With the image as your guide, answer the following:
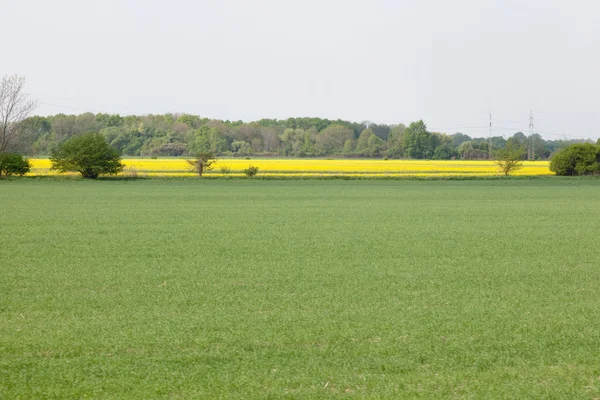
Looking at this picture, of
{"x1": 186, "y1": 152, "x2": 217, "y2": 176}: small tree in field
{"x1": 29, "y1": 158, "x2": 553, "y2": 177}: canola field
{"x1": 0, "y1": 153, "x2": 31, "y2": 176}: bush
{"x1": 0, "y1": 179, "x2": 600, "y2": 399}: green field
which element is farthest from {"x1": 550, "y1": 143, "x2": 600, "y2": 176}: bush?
{"x1": 0, "y1": 153, "x2": 31, "y2": 176}: bush

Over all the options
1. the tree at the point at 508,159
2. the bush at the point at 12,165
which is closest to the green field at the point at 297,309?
the bush at the point at 12,165

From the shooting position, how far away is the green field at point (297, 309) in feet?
21.2

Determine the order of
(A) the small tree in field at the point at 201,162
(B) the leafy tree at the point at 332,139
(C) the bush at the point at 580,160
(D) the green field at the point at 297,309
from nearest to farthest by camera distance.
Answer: (D) the green field at the point at 297,309 < (A) the small tree in field at the point at 201,162 < (C) the bush at the point at 580,160 < (B) the leafy tree at the point at 332,139

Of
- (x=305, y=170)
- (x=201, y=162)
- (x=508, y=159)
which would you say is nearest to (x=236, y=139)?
(x=305, y=170)

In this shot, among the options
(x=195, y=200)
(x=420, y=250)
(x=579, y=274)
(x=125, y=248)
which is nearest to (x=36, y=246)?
(x=125, y=248)

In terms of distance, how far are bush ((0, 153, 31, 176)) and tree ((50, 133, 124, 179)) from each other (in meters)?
2.20

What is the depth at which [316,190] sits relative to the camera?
1603 inches

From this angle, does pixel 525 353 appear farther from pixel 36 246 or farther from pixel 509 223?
pixel 509 223

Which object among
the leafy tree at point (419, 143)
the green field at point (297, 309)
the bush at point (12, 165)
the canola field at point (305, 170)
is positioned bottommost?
the green field at point (297, 309)

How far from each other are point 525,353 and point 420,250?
26.8 ft

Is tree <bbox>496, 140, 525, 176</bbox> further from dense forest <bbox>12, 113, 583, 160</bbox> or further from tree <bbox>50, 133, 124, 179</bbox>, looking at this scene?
dense forest <bbox>12, 113, 583, 160</bbox>

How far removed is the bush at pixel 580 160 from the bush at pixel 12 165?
45830mm

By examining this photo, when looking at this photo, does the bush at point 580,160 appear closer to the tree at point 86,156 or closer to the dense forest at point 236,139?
the dense forest at point 236,139

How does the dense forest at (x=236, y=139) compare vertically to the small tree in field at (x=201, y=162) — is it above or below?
above
